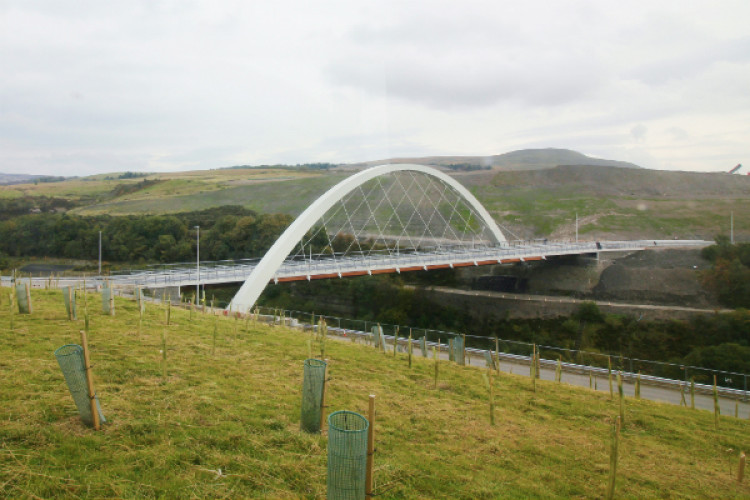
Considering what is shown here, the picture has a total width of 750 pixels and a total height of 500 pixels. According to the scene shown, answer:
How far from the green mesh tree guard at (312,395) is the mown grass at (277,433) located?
0.72 ft

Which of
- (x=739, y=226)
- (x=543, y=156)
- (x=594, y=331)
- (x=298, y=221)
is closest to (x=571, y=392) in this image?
(x=298, y=221)

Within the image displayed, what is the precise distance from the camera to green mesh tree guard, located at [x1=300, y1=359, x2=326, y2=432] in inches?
254

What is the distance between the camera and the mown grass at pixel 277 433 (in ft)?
16.7

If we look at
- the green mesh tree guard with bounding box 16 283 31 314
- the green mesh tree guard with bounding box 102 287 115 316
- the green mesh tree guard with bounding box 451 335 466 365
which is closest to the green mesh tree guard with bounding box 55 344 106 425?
the green mesh tree guard with bounding box 16 283 31 314

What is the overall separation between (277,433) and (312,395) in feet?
2.24

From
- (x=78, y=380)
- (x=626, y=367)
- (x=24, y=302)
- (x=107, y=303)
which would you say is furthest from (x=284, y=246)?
(x=78, y=380)

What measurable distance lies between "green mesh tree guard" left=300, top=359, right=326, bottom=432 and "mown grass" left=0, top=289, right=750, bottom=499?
0.72 ft

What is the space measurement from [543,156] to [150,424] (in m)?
184

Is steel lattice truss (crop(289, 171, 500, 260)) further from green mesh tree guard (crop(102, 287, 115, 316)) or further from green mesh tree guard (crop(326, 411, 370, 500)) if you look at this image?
green mesh tree guard (crop(326, 411, 370, 500))

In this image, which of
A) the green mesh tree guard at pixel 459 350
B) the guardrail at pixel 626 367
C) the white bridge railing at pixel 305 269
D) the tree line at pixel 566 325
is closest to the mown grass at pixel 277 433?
the green mesh tree guard at pixel 459 350

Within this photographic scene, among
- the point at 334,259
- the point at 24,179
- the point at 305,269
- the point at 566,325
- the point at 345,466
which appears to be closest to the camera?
the point at 345,466

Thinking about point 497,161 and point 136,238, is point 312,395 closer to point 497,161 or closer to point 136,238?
point 136,238

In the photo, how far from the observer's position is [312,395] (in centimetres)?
647

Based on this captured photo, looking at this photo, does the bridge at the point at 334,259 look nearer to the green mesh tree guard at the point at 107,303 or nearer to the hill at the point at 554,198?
the green mesh tree guard at the point at 107,303
